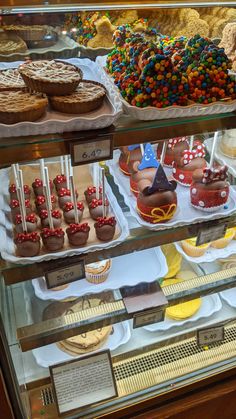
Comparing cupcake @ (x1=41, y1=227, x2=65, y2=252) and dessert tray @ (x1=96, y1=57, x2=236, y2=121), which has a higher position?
dessert tray @ (x1=96, y1=57, x2=236, y2=121)

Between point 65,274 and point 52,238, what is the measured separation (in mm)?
115

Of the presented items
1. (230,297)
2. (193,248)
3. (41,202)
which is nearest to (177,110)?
(41,202)

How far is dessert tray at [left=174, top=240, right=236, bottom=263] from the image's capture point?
2.00 metres

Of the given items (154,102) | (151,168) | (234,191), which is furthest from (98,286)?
(154,102)

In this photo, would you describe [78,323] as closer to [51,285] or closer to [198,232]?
[51,285]

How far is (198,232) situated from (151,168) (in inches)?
11.5

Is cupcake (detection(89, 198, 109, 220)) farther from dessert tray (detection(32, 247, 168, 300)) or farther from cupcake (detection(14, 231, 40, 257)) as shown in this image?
dessert tray (detection(32, 247, 168, 300))

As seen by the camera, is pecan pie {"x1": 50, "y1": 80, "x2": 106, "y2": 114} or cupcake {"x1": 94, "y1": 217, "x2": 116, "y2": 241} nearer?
pecan pie {"x1": 50, "y1": 80, "x2": 106, "y2": 114}

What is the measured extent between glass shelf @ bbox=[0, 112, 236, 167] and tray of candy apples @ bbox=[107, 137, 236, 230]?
0.30 metres

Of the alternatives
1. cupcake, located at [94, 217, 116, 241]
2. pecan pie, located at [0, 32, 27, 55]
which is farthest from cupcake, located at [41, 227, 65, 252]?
pecan pie, located at [0, 32, 27, 55]

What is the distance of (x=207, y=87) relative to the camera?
125 cm

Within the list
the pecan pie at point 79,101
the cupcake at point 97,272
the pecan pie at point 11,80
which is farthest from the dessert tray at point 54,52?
the cupcake at point 97,272

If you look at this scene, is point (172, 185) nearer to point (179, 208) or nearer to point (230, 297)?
point (179, 208)

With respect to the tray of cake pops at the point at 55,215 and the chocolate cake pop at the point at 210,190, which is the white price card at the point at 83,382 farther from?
the chocolate cake pop at the point at 210,190
